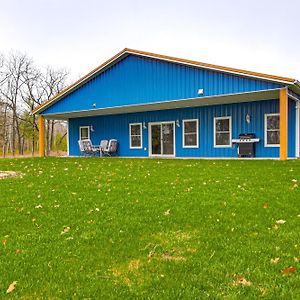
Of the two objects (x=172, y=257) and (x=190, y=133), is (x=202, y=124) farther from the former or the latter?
(x=172, y=257)

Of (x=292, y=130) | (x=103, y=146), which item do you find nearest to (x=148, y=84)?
(x=103, y=146)

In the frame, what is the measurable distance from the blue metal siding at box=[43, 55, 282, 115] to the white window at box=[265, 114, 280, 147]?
2484mm

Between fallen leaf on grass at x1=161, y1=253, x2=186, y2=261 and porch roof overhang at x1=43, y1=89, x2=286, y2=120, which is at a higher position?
porch roof overhang at x1=43, y1=89, x2=286, y2=120

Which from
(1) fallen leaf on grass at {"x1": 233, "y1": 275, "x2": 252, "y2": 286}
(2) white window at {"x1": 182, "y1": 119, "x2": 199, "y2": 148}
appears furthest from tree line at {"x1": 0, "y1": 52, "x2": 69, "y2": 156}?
(1) fallen leaf on grass at {"x1": 233, "y1": 275, "x2": 252, "y2": 286}

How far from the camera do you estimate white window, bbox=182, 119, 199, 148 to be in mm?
15938

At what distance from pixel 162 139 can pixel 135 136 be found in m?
1.62

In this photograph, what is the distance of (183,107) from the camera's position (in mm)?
16141

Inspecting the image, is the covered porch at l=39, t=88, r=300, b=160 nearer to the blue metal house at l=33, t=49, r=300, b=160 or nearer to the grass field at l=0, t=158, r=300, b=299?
the blue metal house at l=33, t=49, r=300, b=160

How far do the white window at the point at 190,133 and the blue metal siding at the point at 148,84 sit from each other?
2.55 meters

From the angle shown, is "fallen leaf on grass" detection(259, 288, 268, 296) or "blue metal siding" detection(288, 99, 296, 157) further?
"blue metal siding" detection(288, 99, 296, 157)

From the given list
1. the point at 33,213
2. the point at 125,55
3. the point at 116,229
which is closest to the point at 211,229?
the point at 116,229

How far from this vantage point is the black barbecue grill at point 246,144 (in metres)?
14.1

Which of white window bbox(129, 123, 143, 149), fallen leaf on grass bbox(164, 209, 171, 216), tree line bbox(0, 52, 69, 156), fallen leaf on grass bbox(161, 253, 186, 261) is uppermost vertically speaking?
tree line bbox(0, 52, 69, 156)

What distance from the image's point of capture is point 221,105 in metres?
15.1
